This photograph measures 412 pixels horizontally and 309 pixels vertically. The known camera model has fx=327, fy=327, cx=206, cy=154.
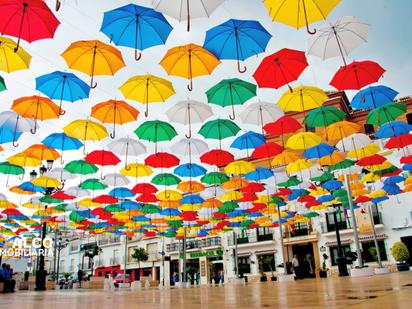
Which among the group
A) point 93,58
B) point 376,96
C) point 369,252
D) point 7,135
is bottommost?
point 369,252

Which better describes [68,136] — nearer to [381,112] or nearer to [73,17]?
[73,17]

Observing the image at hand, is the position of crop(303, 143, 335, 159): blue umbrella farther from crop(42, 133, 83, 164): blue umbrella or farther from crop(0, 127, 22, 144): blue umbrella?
crop(0, 127, 22, 144): blue umbrella

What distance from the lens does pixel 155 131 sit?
12.8 metres

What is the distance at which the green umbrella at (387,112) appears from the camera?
12539 mm

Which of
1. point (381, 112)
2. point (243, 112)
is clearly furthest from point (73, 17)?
point (381, 112)

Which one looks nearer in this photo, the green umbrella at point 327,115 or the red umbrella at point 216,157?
the green umbrella at point 327,115

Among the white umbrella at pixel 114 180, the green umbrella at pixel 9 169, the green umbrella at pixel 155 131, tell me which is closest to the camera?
the green umbrella at pixel 155 131

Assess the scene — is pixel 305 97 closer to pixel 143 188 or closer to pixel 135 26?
pixel 135 26

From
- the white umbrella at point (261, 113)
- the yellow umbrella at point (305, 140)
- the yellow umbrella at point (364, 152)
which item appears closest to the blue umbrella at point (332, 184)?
the yellow umbrella at point (364, 152)

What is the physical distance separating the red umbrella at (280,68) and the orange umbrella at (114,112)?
458 centimetres

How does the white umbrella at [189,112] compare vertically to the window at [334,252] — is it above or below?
above

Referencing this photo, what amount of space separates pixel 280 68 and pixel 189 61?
2.74 meters

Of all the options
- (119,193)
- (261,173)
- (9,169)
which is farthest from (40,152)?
(261,173)

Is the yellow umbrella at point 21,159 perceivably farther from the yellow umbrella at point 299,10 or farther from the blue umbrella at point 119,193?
the yellow umbrella at point 299,10
